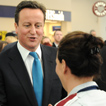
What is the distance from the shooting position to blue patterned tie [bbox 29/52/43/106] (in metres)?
1.58

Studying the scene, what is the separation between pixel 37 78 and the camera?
1604mm

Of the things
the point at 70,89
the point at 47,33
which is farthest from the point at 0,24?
the point at 70,89

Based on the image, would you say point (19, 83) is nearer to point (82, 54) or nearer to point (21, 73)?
point (21, 73)

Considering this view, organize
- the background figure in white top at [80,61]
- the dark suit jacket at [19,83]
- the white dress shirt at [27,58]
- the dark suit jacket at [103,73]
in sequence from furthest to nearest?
the dark suit jacket at [103,73] → the white dress shirt at [27,58] → the dark suit jacket at [19,83] → the background figure in white top at [80,61]

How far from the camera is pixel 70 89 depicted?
119cm

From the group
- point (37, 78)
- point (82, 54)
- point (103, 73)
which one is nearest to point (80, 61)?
point (82, 54)

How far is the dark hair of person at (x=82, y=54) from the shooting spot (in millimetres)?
1115

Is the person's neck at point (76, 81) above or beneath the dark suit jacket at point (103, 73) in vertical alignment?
above

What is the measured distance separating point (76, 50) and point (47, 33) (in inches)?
467

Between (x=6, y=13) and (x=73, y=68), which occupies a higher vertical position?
(x=6, y=13)

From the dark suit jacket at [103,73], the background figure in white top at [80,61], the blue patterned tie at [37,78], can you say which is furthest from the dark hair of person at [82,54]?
the dark suit jacket at [103,73]

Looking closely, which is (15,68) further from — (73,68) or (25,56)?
(73,68)

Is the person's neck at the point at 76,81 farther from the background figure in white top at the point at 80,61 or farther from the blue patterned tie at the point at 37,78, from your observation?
the blue patterned tie at the point at 37,78

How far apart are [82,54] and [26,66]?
67 cm
